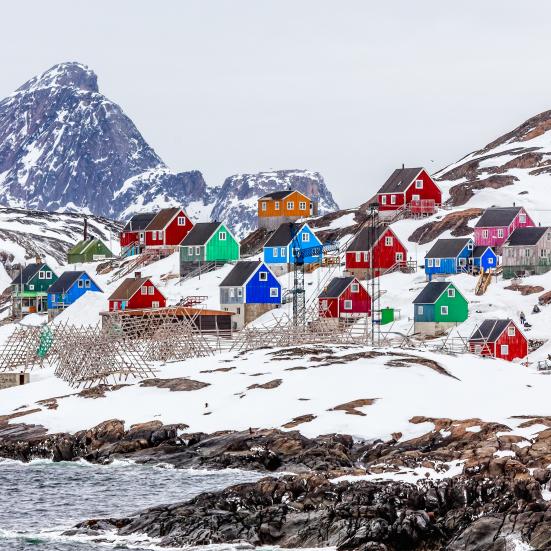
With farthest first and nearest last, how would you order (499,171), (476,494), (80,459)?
(499,171)
(80,459)
(476,494)

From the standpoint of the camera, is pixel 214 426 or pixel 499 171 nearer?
pixel 214 426

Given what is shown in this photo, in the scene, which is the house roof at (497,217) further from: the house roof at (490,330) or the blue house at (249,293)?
the house roof at (490,330)

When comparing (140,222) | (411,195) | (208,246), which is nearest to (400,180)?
(411,195)

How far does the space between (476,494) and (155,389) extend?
3140cm

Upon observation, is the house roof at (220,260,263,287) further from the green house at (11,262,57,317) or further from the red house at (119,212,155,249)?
the red house at (119,212,155,249)

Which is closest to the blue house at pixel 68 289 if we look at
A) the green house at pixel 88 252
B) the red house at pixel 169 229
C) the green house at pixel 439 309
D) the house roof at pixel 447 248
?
the red house at pixel 169 229

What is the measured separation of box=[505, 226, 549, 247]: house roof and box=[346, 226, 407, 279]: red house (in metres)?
12.6

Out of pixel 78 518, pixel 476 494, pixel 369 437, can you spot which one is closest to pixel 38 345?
pixel 369 437

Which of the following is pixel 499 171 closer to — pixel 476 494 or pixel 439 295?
pixel 439 295

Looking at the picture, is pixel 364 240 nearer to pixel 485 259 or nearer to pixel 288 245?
pixel 288 245

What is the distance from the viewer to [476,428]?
57781 millimetres

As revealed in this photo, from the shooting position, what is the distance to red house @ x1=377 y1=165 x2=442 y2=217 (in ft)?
484

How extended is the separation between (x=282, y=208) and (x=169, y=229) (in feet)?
49.5

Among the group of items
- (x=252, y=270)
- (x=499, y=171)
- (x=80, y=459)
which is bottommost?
(x=80, y=459)
